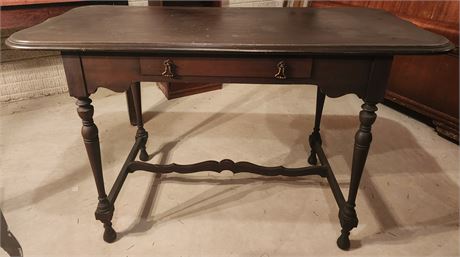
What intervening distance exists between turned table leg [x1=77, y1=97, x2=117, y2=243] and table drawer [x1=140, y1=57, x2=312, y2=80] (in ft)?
0.77

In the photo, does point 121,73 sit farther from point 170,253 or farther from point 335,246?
point 335,246

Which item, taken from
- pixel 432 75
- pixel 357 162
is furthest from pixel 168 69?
pixel 432 75

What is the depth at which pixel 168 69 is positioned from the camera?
103 cm

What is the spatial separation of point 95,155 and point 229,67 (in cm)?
58

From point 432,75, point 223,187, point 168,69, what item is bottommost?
point 223,187

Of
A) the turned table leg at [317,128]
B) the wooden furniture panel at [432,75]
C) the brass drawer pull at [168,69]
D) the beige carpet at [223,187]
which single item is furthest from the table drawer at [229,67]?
the wooden furniture panel at [432,75]

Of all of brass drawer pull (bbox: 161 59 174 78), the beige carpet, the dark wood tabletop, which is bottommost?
the beige carpet

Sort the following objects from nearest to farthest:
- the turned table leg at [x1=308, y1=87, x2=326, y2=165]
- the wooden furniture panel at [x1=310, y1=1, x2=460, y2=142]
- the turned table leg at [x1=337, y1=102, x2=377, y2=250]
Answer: the turned table leg at [x1=337, y1=102, x2=377, y2=250]
the turned table leg at [x1=308, y1=87, x2=326, y2=165]
the wooden furniture panel at [x1=310, y1=1, x2=460, y2=142]

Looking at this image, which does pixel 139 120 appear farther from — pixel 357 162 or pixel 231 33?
pixel 357 162

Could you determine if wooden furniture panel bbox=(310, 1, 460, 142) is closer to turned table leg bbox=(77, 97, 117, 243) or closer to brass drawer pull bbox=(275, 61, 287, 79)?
brass drawer pull bbox=(275, 61, 287, 79)

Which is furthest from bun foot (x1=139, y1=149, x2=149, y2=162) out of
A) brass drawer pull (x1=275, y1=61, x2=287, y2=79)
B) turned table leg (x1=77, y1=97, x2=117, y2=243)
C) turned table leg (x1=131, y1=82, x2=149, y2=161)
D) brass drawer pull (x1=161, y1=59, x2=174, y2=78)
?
brass drawer pull (x1=275, y1=61, x2=287, y2=79)

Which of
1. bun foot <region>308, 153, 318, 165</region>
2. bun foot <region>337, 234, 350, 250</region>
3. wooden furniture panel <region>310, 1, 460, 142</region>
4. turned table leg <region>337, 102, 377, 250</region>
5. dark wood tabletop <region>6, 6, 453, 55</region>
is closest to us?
dark wood tabletop <region>6, 6, 453, 55</region>

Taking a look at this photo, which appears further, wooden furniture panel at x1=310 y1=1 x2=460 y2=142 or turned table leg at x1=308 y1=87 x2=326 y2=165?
wooden furniture panel at x1=310 y1=1 x2=460 y2=142

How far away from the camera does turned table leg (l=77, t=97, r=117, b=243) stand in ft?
3.60
